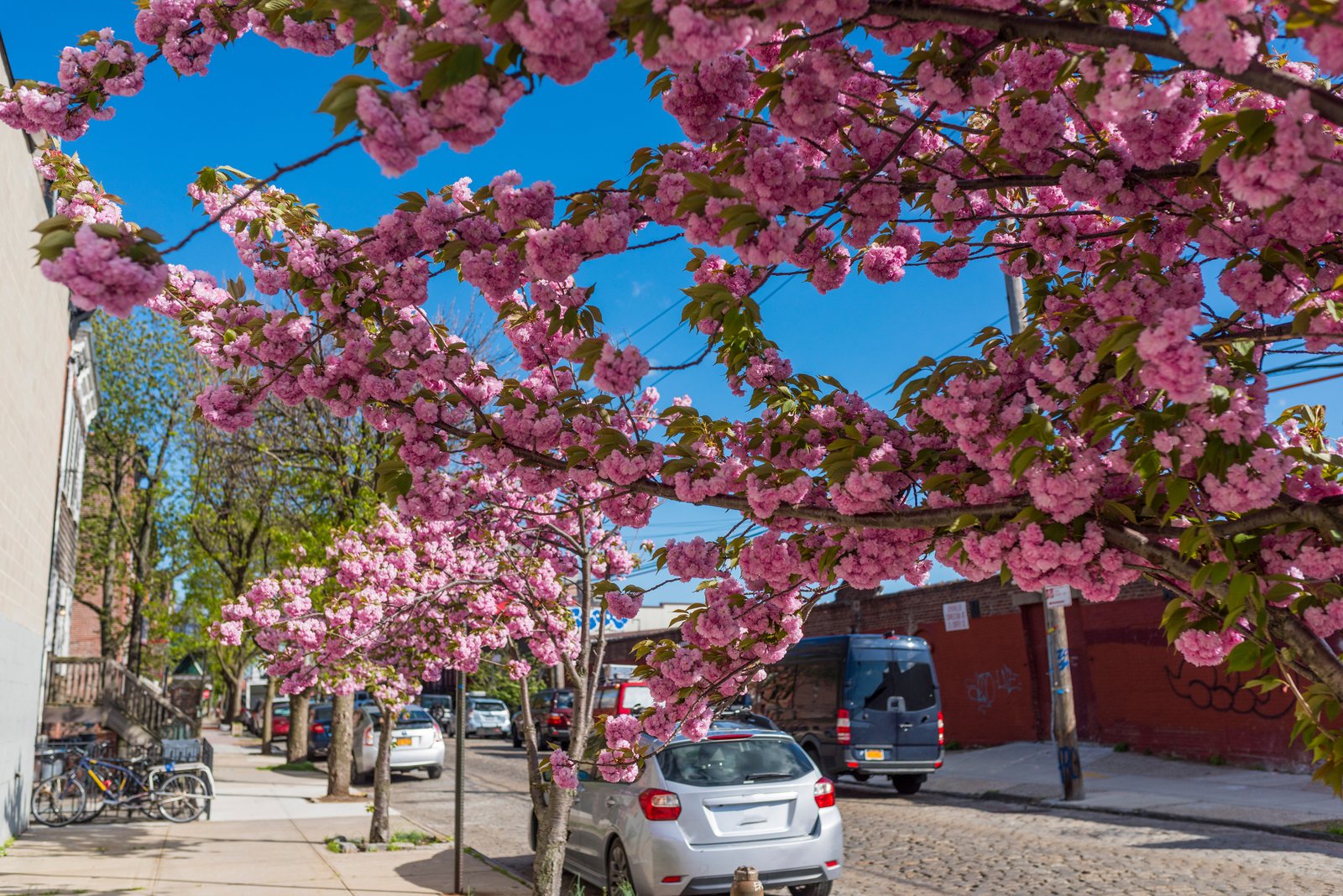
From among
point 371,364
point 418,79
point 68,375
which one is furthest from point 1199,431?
point 68,375

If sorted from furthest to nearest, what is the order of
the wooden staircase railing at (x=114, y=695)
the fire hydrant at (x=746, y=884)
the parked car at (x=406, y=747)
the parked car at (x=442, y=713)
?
the parked car at (x=442, y=713), the parked car at (x=406, y=747), the wooden staircase railing at (x=114, y=695), the fire hydrant at (x=746, y=884)

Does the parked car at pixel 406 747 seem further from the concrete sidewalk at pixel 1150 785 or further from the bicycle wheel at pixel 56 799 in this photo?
the concrete sidewalk at pixel 1150 785

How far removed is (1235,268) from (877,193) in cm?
130

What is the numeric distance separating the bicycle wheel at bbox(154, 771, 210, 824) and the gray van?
30.8 ft

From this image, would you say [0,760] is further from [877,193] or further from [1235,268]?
[1235,268]

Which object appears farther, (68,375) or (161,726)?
(161,726)

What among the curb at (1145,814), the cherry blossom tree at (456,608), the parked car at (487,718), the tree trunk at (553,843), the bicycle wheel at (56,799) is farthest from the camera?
the parked car at (487,718)

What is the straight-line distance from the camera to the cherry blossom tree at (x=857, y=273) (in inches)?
106

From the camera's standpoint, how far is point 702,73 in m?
3.66

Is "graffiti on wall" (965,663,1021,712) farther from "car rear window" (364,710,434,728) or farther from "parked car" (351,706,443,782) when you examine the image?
"car rear window" (364,710,434,728)

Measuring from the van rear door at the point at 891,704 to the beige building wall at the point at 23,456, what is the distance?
1171cm

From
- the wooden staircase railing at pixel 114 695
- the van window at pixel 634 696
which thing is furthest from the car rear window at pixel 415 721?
the van window at pixel 634 696

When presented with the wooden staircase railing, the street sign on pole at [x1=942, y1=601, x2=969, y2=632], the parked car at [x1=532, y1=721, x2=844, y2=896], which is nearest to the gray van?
the street sign on pole at [x1=942, y1=601, x2=969, y2=632]

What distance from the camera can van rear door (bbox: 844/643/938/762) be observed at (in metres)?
16.8
